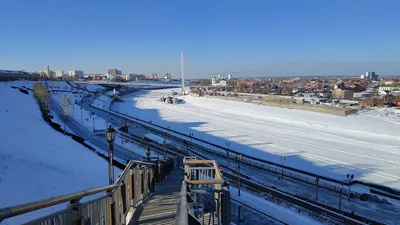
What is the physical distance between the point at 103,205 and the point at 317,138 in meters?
25.2

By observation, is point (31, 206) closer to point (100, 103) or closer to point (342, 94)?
point (100, 103)

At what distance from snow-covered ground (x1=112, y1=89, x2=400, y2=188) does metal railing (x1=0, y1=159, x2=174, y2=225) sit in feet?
47.1

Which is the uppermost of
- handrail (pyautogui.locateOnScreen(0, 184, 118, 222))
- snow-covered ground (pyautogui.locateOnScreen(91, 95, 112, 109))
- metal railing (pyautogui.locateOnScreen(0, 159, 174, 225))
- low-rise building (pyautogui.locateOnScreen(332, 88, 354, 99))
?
handrail (pyautogui.locateOnScreen(0, 184, 118, 222))

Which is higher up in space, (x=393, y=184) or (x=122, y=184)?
(x=122, y=184)

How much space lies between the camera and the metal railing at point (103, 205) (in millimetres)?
1979

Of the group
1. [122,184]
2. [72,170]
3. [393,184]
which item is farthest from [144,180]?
[393,184]

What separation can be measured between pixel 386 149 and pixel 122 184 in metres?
23.0

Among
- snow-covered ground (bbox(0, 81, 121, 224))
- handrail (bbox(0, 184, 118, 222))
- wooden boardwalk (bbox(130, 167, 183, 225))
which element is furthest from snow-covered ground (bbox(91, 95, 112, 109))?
handrail (bbox(0, 184, 118, 222))

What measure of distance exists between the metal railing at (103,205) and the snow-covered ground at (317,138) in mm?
14357

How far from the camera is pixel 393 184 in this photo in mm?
15156

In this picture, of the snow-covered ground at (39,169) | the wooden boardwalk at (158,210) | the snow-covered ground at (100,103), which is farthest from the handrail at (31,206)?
the snow-covered ground at (100,103)

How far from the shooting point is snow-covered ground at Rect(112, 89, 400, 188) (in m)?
18.0

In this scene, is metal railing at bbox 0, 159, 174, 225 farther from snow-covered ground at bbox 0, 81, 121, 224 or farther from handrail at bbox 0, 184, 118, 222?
snow-covered ground at bbox 0, 81, 121, 224

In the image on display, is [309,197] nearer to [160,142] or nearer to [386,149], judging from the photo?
[386,149]
